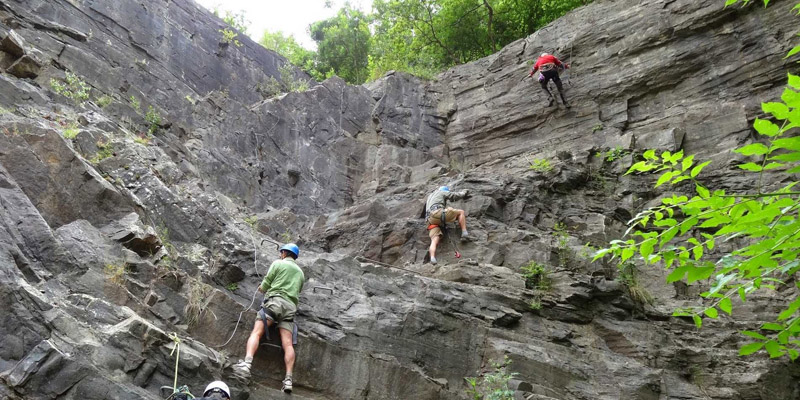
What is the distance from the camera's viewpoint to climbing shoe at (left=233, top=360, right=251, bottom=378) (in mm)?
7451

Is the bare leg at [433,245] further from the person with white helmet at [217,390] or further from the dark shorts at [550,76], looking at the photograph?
the dark shorts at [550,76]

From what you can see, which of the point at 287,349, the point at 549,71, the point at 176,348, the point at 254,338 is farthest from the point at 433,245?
the point at 549,71

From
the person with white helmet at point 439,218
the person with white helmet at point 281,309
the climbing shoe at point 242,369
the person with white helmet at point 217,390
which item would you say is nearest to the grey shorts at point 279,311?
the person with white helmet at point 281,309

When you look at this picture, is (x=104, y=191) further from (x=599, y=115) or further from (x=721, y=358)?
(x=599, y=115)

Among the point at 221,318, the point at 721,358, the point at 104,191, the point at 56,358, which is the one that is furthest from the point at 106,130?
the point at 721,358

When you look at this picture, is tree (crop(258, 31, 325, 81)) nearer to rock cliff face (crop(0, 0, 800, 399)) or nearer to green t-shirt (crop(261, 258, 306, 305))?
rock cliff face (crop(0, 0, 800, 399))

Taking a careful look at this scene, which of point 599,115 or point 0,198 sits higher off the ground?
point 599,115

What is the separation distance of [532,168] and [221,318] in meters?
8.82

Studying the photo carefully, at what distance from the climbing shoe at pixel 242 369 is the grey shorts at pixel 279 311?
2.27 feet

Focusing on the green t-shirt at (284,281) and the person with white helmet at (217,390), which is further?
the green t-shirt at (284,281)

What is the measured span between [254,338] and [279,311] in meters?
0.50

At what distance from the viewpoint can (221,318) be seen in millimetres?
8180

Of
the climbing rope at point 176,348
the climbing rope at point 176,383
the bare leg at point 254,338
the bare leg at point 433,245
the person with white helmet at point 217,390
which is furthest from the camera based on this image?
the bare leg at point 433,245

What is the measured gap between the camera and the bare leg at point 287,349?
7.79 m
